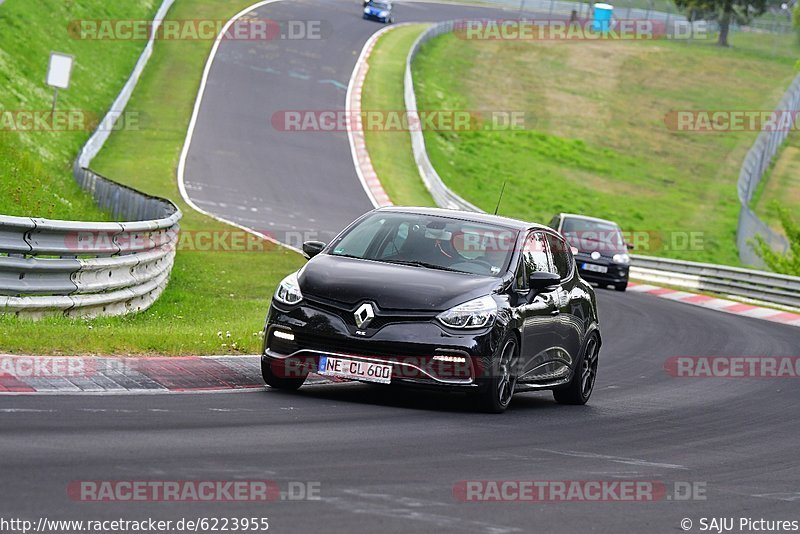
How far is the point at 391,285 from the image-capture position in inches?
431

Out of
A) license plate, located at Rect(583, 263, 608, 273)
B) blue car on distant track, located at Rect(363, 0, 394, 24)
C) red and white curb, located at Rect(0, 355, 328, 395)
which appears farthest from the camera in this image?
blue car on distant track, located at Rect(363, 0, 394, 24)

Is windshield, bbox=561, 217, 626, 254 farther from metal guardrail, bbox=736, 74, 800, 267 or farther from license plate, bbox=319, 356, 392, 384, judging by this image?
license plate, bbox=319, 356, 392, 384

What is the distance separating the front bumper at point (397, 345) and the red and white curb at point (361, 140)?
2616 cm

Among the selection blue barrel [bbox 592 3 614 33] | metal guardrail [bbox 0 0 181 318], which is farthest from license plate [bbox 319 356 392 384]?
blue barrel [bbox 592 3 614 33]

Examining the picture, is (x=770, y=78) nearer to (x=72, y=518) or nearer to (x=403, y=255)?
(x=403, y=255)

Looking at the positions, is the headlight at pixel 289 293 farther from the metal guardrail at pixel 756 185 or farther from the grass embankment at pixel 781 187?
the grass embankment at pixel 781 187

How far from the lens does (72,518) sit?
20.5 ft

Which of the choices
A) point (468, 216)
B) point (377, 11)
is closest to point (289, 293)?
point (468, 216)

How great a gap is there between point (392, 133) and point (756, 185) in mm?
15724

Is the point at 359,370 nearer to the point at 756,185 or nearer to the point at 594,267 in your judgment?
the point at 594,267

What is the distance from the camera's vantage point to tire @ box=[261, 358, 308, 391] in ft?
36.7

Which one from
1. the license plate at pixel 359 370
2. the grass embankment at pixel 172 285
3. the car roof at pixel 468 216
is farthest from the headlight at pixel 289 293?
the car roof at pixel 468 216

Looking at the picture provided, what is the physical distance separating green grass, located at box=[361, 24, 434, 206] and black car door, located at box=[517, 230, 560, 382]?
26.5 metres

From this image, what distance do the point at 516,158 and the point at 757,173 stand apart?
9.21 meters
